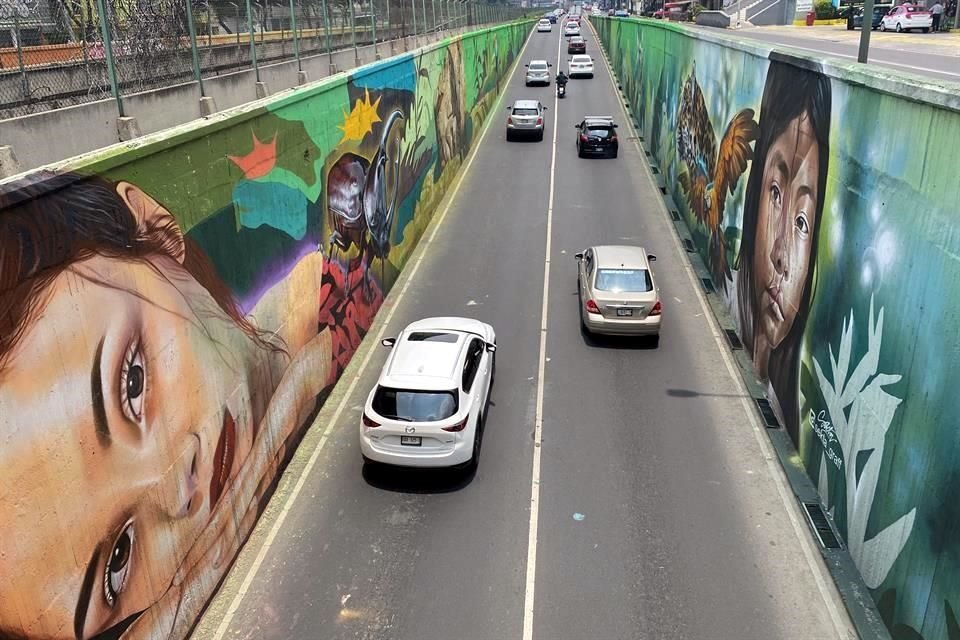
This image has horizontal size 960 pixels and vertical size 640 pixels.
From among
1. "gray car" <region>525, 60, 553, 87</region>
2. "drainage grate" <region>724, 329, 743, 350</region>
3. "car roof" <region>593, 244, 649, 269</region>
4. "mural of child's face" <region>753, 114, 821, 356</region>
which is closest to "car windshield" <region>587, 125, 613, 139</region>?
"car roof" <region>593, 244, 649, 269</region>

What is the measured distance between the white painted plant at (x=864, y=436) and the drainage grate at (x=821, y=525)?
24cm

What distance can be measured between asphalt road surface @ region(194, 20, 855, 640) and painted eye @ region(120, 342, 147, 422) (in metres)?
3.21

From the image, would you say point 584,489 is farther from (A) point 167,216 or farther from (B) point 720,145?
(B) point 720,145

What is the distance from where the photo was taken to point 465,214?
85.0ft

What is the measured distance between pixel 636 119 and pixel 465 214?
726 inches

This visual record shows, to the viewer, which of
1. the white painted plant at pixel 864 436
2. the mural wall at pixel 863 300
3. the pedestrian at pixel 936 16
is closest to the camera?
the mural wall at pixel 863 300

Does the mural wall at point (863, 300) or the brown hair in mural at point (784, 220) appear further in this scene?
the brown hair in mural at point (784, 220)

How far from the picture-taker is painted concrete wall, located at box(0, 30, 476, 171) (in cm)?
758

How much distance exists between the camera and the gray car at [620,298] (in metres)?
15.8

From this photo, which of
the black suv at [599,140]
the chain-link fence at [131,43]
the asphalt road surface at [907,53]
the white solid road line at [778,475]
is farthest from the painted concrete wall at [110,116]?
the black suv at [599,140]

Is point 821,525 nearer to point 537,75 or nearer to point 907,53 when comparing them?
point 907,53

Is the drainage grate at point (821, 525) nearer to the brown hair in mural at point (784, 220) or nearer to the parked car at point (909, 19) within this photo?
the brown hair in mural at point (784, 220)

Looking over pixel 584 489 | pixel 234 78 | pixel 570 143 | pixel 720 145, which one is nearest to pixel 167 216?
pixel 234 78

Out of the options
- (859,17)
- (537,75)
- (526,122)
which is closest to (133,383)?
(526,122)
